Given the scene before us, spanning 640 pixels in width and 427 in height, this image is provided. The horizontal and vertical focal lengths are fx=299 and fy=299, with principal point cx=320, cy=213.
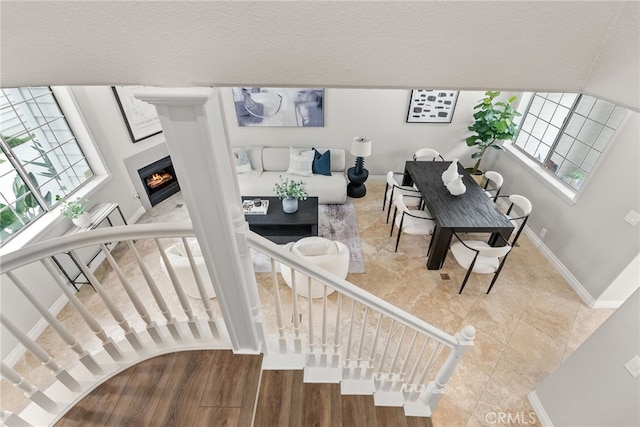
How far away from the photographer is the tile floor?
2463 mm

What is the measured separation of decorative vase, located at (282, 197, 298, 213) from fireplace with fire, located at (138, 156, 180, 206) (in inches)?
88.6

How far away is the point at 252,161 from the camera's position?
A: 5.04 meters

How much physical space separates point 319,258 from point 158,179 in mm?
3352

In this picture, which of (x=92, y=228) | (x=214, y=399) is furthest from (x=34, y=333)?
(x=214, y=399)

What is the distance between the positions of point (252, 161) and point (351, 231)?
212cm

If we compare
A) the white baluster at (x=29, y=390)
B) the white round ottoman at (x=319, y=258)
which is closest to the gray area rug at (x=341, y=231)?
the white round ottoman at (x=319, y=258)

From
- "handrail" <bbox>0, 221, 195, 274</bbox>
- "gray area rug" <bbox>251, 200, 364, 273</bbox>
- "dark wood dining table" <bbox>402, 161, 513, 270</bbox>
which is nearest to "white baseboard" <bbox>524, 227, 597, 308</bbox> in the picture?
"dark wood dining table" <bbox>402, 161, 513, 270</bbox>

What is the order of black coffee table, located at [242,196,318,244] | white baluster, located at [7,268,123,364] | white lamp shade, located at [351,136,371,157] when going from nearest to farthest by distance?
white baluster, located at [7,268,123,364] → black coffee table, located at [242,196,318,244] → white lamp shade, located at [351,136,371,157]

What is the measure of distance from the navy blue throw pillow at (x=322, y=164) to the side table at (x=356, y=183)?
0.36 m

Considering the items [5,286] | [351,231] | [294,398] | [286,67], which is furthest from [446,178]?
[5,286]

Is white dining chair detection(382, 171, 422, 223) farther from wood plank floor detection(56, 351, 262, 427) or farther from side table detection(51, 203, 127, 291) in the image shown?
side table detection(51, 203, 127, 291)

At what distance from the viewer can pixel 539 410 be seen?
2.35 meters

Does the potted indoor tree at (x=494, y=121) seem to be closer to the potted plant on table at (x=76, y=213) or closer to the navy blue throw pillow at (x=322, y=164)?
the navy blue throw pillow at (x=322, y=164)

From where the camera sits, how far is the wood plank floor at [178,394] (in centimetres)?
146
